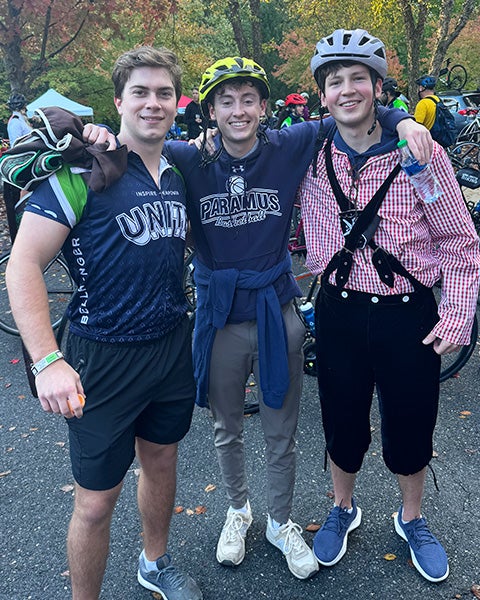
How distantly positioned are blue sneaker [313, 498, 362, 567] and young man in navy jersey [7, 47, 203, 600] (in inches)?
43.3

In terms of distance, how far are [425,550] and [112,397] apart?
1.71 metres

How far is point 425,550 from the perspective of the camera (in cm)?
255

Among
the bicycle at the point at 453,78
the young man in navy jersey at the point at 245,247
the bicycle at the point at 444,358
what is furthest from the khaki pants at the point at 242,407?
the bicycle at the point at 453,78

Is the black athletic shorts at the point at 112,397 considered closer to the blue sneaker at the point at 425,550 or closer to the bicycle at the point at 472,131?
the blue sneaker at the point at 425,550

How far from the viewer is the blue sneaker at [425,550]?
8.13 feet

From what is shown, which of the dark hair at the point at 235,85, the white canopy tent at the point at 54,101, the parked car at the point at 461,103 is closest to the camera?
the dark hair at the point at 235,85

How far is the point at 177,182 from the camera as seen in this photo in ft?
7.21

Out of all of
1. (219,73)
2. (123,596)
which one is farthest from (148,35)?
(123,596)

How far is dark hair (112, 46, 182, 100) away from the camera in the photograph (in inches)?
80.9

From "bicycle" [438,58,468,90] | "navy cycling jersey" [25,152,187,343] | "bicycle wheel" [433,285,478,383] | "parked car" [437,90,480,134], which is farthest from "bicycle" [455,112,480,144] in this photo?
"navy cycling jersey" [25,152,187,343]

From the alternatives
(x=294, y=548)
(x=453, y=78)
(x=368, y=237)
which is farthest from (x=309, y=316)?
(x=453, y=78)

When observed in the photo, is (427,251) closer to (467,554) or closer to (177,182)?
(177,182)

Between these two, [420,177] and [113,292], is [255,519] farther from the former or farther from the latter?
[420,177]

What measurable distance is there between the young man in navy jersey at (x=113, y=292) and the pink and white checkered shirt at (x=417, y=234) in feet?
2.17
